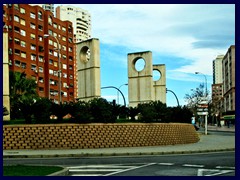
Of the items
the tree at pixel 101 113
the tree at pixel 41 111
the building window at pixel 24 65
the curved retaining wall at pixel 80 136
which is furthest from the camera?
the building window at pixel 24 65

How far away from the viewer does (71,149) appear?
800 inches

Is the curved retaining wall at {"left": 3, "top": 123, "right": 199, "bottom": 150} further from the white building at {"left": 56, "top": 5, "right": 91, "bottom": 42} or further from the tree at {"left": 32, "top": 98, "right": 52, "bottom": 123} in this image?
the white building at {"left": 56, "top": 5, "right": 91, "bottom": 42}

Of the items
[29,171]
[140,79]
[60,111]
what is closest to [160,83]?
[140,79]

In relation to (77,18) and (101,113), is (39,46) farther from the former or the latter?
(77,18)

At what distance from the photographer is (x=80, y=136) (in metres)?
20.7

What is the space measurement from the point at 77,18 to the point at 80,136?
144 m

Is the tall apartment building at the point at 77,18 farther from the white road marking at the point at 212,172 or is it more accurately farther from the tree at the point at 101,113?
the white road marking at the point at 212,172

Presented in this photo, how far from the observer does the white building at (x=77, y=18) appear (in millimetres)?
151000

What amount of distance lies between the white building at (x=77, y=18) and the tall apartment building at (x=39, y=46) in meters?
49.9

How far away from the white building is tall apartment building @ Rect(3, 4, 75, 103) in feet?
164

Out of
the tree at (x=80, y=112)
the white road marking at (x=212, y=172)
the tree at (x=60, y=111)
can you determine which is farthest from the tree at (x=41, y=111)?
the white road marking at (x=212, y=172)

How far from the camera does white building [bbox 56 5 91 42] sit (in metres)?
151
